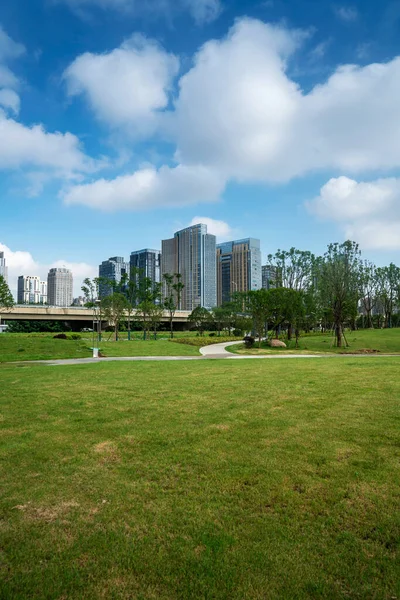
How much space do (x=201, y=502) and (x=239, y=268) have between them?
375ft

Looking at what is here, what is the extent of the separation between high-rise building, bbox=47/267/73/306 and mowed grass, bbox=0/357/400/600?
498 ft

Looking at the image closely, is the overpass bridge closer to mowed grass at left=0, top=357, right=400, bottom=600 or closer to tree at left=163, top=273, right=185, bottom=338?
tree at left=163, top=273, right=185, bottom=338

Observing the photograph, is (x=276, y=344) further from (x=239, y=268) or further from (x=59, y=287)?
(x=59, y=287)

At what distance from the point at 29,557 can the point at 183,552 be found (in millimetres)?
1224

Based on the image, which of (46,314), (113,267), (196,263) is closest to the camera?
(46,314)

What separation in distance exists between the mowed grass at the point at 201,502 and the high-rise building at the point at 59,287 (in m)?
152

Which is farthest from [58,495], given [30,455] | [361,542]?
[361,542]

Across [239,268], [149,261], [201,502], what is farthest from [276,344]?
[149,261]

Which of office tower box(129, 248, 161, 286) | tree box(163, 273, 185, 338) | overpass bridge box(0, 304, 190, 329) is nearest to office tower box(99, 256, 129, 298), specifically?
office tower box(129, 248, 161, 286)

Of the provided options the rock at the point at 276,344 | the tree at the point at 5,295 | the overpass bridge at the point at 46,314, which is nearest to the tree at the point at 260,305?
the rock at the point at 276,344

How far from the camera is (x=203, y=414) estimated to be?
702 centimetres

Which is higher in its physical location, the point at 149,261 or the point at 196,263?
the point at 149,261

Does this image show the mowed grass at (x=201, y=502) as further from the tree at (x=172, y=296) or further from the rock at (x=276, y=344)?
the tree at (x=172, y=296)

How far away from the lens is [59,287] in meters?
151
